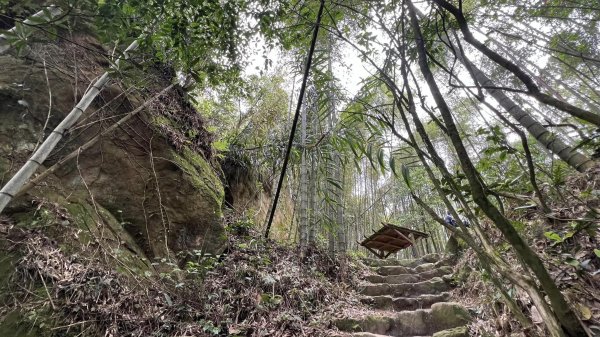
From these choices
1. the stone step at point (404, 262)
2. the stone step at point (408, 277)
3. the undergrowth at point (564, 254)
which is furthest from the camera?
the stone step at point (404, 262)

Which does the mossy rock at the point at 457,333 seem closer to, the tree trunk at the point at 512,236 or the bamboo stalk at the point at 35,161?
the tree trunk at the point at 512,236

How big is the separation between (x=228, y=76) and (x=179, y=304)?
69.6 inches

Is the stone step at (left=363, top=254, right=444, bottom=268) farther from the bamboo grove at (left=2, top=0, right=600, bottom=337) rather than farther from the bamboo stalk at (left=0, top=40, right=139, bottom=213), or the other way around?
the bamboo stalk at (left=0, top=40, right=139, bottom=213)

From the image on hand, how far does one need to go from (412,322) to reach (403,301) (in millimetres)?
751

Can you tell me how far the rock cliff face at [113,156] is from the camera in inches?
98.1

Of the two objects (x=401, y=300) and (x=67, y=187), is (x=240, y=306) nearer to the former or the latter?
(x=67, y=187)

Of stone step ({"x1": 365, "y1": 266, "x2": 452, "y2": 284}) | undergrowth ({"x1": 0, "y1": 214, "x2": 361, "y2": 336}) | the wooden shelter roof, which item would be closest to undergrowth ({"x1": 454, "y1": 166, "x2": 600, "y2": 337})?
undergrowth ({"x1": 0, "y1": 214, "x2": 361, "y2": 336})

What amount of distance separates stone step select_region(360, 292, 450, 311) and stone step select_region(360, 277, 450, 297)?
0.32 m

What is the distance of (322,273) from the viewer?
12.0 ft

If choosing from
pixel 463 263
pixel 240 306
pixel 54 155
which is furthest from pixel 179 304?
pixel 463 263

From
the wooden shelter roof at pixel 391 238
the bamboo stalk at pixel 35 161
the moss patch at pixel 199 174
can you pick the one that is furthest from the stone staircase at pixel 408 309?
the bamboo stalk at pixel 35 161

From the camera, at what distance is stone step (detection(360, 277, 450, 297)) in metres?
3.82

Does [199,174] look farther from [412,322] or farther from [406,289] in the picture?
[406,289]

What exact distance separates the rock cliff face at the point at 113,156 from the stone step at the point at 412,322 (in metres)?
1.57
